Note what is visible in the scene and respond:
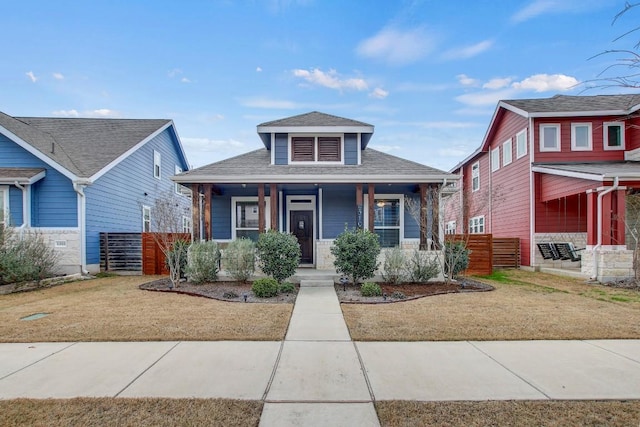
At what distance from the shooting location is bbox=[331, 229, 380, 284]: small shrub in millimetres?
8945

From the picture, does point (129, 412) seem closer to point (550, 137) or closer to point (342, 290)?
point (342, 290)

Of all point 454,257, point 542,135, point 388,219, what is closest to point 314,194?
point 388,219

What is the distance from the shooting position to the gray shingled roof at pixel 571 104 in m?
13.4

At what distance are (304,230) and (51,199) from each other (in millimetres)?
8790

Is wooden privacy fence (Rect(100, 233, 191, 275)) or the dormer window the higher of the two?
the dormer window

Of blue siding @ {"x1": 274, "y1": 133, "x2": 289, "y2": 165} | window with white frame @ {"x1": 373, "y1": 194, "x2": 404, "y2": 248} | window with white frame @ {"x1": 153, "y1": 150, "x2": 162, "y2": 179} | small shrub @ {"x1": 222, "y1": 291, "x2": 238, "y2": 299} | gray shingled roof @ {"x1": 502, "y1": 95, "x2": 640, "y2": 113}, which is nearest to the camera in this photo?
small shrub @ {"x1": 222, "y1": 291, "x2": 238, "y2": 299}

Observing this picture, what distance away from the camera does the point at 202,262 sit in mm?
9461

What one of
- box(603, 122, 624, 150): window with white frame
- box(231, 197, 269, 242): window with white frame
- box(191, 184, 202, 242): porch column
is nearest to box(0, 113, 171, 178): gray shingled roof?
box(191, 184, 202, 242): porch column

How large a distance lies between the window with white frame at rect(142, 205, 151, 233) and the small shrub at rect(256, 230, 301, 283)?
9255 millimetres

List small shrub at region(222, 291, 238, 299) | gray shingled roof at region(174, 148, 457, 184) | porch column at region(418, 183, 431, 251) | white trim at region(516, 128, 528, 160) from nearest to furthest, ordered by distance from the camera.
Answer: small shrub at region(222, 291, 238, 299)
gray shingled roof at region(174, 148, 457, 184)
porch column at region(418, 183, 431, 251)
white trim at region(516, 128, 528, 160)

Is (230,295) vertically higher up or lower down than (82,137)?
lower down

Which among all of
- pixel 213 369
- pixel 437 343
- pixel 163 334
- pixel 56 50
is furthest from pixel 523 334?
pixel 56 50

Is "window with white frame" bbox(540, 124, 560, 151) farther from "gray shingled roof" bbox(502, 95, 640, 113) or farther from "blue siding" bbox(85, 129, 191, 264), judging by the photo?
"blue siding" bbox(85, 129, 191, 264)

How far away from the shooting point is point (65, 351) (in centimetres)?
421
